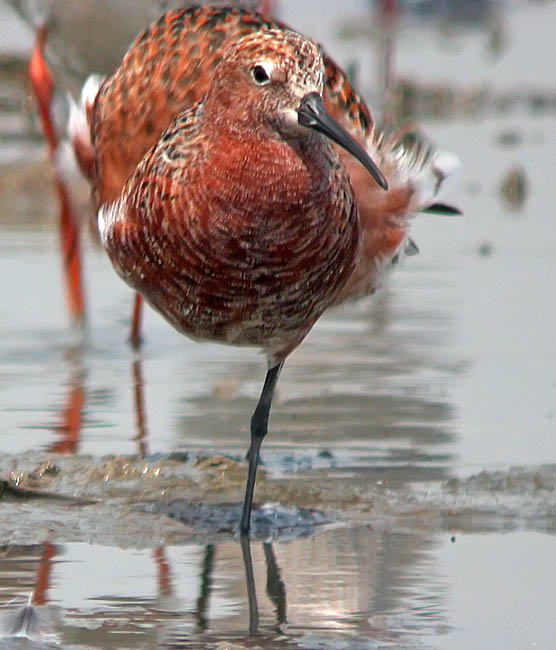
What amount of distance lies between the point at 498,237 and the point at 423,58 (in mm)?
7101

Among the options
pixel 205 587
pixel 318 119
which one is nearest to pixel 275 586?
pixel 205 587

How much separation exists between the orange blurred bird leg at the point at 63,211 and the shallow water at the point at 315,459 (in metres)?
0.11

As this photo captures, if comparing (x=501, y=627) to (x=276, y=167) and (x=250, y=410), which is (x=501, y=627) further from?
(x=250, y=410)

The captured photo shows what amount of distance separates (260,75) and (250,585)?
4.52 ft

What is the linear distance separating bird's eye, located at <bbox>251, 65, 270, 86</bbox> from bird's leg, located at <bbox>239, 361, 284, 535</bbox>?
3.58ft

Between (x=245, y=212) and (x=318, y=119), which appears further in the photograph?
(x=245, y=212)

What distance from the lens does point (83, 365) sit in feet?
23.3

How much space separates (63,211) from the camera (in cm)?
866

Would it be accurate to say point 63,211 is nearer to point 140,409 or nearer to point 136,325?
point 136,325

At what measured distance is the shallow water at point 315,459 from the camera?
4.25 metres

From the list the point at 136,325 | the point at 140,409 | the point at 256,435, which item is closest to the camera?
the point at 256,435

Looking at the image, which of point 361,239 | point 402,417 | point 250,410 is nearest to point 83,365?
point 250,410

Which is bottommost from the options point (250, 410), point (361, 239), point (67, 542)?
point (250, 410)

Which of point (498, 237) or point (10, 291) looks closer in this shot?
point (10, 291)
